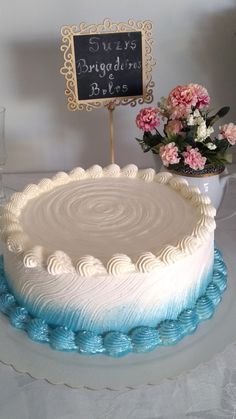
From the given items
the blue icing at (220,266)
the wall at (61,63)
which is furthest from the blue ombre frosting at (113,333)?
the wall at (61,63)

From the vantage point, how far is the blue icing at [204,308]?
3.47 feet

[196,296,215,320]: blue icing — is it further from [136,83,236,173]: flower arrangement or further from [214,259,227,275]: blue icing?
[136,83,236,173]: flower arrangement

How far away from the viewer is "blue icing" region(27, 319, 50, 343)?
1.00m

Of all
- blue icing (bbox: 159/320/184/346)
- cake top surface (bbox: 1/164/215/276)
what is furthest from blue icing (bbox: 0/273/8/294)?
blue icing (bbox: 159/320/184/346)

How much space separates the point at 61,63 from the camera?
5.36ft

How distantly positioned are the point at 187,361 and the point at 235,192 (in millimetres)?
822

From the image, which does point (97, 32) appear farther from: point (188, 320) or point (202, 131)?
point (188, 320)

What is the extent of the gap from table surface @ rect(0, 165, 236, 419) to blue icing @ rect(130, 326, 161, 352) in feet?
0.29

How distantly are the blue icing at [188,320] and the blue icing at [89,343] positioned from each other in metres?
0.18

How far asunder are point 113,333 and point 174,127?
0.59 m

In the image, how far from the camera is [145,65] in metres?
1.47

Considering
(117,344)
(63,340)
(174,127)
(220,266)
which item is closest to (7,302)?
(63,340)

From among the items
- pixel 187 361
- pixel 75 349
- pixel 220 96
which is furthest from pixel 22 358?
pixel 220 96

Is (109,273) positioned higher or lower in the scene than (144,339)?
higher
